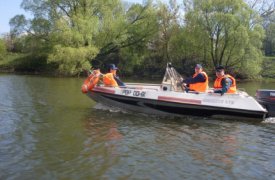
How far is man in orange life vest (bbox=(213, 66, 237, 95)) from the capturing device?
42.4 ft

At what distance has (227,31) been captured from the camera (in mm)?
34469

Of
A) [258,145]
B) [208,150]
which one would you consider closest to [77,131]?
[208,150]

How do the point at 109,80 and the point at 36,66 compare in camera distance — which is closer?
the point at 109,80

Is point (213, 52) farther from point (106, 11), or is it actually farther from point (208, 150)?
point (208, 150)

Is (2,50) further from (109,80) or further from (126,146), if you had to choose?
(126,146)

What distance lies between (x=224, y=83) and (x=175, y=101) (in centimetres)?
189

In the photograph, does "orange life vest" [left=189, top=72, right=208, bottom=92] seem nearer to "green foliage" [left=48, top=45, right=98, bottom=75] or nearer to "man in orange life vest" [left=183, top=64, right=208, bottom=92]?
"man in orange life vest" [left=183, top=64, right=208, bottom=92]

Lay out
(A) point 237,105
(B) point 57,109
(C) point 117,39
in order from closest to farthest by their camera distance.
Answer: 1. (A) point 237,105
2. (B) point 57,109
3. (C) point 117,39

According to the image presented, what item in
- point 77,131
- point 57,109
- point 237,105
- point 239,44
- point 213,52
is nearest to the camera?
point 77,131

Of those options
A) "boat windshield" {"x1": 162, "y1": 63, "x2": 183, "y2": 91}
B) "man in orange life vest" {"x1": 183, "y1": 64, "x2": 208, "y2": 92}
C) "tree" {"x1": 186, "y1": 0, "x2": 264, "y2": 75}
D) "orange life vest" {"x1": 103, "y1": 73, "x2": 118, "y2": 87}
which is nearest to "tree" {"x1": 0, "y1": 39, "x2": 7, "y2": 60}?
"tree" {"x1": 186, "y1": 0, "x2": 264, "y2": 75}

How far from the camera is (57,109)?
14906 millimetres

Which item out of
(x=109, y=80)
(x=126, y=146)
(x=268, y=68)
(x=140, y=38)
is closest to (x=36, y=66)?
(x=140, y=38)

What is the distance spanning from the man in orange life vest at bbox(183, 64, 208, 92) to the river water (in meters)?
1.16

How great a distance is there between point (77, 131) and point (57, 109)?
4.17 m
